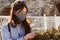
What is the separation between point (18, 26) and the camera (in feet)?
8.39

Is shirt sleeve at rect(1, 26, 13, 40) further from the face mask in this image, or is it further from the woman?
the face mask

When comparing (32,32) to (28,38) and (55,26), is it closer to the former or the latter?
(28,38)

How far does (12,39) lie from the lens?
2516mm

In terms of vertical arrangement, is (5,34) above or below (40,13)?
below

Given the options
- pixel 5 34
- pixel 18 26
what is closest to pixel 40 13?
pixel 18 26

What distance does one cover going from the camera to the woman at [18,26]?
8.16ft

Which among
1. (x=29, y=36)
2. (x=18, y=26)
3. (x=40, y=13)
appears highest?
(x=40, y=13)

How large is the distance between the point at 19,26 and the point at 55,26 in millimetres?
504

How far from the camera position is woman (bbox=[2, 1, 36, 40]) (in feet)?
8.16

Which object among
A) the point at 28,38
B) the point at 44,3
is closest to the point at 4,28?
the point at 28,38

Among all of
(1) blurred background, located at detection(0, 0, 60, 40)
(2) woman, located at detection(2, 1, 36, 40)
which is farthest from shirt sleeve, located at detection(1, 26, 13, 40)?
(1) blurred background, located at detection(0, 0, 60, 40)

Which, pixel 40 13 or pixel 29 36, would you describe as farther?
pixel 40 13

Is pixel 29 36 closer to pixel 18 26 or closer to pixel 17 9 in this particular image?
pixel 18 26

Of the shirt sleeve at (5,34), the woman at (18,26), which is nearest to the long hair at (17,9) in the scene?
the woman at (18,26)
